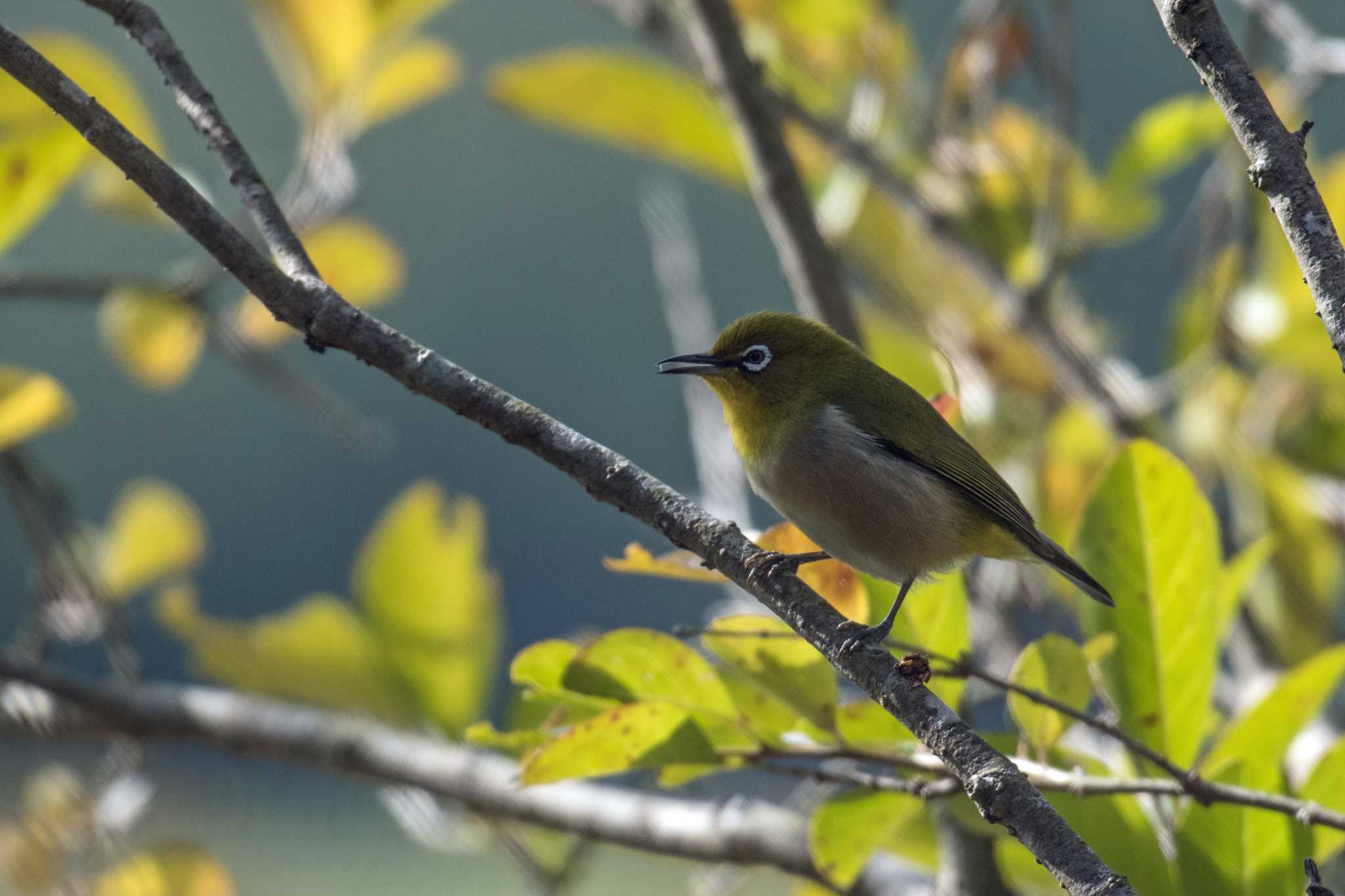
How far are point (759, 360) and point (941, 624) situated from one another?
1.12 m

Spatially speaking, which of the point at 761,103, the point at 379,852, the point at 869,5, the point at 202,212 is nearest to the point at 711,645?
the point at 202,212

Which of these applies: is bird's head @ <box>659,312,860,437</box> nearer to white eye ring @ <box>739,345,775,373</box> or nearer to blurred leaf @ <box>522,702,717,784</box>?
white eye ring @ <box>739,345,775,373</box>

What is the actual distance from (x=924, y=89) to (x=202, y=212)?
92.5 inches

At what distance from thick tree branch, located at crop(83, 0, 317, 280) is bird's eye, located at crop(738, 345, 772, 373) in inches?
53.7

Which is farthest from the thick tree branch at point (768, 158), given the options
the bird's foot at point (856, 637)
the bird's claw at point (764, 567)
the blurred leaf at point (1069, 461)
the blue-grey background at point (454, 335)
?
the blue-grey background at point (454, 335)

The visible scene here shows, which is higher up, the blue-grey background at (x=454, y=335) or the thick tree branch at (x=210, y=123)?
the blue-grey background at (x=454, y=335)

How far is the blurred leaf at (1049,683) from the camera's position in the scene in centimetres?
151

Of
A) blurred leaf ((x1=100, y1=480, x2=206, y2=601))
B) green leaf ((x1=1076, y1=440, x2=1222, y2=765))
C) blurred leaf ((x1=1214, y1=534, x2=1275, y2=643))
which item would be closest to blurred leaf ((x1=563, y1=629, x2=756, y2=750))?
green leaf ((x1=1076, y1=440, x2=1222, y2=765))

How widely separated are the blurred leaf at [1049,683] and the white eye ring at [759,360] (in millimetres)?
1254

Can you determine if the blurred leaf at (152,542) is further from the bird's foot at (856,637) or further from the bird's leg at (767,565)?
the bird's foot at (856,637)

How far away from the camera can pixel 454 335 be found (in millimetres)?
15141

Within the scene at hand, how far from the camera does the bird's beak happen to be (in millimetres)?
2629

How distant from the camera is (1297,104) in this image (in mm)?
2555

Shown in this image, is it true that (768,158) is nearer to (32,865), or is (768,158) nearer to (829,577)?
(829,577)
